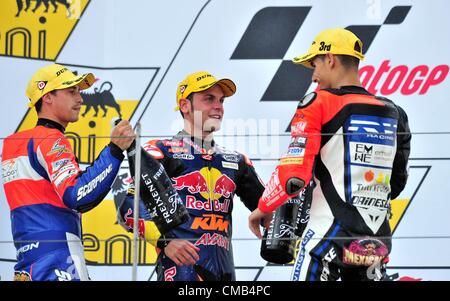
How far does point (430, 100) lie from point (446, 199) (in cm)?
69

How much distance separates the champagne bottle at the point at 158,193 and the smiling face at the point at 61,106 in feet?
1.47

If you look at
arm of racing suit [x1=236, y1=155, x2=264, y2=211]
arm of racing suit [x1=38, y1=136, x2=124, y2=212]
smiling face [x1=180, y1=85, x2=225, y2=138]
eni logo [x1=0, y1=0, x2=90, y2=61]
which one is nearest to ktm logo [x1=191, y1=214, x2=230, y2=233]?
arm of racing suit [x1=236, y1=155, x2=264, y2=211]

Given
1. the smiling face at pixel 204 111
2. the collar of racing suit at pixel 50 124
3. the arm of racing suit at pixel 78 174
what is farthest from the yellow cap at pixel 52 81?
the smiling face at pixel 204 111

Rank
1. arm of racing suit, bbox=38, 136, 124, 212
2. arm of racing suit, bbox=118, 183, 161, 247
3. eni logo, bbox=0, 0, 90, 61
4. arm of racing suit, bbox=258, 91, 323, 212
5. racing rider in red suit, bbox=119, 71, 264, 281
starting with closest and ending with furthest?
1. arm of racing suit, bbox=258, 91, 323, 212
2. arm of racing suit, bbox=38, 136, 124, 212
3. arm of racing suit, bbox=118, 183, 161, 247
4. racing rider in red suit, bbox=119, 71, 264, 281
5. eni logo, bbox=0, 0, 90, 61

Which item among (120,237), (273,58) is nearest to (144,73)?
(273,58)

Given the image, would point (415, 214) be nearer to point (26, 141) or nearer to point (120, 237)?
point (120, 237)

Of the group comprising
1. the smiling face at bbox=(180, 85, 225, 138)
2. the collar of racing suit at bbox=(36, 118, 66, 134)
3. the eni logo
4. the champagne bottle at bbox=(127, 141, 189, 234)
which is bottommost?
the champagne bottle at bbox=(127, 141, 189, 234)

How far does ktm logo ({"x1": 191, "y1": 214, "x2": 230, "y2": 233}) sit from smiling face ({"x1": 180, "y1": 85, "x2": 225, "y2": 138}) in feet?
1.11

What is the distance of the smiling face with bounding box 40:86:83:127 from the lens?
15.6 feet

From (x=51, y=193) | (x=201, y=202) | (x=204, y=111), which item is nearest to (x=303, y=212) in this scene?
(x=201, y=202)

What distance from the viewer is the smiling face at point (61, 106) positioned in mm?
4770

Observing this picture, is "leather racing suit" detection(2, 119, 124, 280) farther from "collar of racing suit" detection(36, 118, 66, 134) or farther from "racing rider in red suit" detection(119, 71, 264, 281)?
"racing rider in red suit" detection(119, 71, 264, 281)

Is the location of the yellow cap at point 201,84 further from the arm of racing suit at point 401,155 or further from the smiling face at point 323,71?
the arm of racing suit at point 401,155

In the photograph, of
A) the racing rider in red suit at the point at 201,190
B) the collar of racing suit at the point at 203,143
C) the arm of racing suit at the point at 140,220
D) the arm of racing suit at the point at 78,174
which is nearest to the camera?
the arm of racing suit at the point at 78,174
